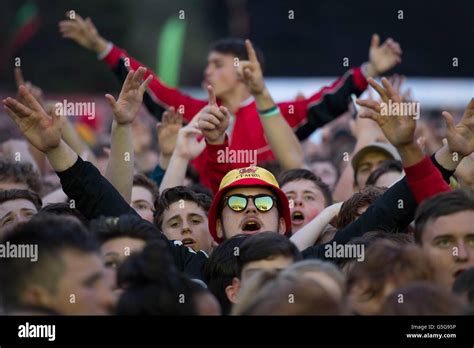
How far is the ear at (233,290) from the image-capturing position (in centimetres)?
571

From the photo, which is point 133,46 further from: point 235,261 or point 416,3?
point 235,261

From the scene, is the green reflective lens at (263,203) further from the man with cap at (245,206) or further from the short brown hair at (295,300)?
the short brown hair at (295,300)

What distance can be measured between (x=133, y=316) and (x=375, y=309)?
1026mm

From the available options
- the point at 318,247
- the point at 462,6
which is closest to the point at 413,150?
the point at 318,247

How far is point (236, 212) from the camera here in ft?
21.4

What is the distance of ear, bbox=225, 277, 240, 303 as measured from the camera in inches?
225

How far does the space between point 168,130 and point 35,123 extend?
1934 millimetres

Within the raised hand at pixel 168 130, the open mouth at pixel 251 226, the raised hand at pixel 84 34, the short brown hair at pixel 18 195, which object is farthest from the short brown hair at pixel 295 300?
the raised hand at pixel 84 34

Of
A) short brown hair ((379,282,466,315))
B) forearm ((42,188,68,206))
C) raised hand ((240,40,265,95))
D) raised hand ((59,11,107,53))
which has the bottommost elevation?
short brown hair ((379,282,466,315))

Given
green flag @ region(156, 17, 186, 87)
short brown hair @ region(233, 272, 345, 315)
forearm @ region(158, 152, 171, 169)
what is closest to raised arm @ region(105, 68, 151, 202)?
forearm @ region(158, 152, 171, 169)

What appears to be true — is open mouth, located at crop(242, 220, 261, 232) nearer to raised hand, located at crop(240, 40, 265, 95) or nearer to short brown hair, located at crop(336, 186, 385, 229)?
short brown hair, located at crop(336, 186, 385, 229)

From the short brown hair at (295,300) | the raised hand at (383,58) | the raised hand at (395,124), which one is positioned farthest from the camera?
the raised hand at (383,58)

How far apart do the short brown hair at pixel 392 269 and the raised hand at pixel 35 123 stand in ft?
5.55

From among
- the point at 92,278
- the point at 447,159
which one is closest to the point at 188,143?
the point at 447,159
